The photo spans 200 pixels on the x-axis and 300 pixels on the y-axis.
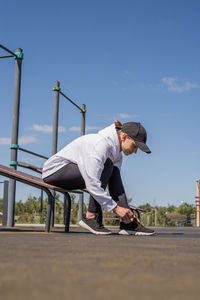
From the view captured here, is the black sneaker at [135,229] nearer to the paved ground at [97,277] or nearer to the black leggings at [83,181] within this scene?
the black leggings at [83,181]

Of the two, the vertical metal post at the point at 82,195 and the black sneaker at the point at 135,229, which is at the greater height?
the vertical metal post at the point at 82,195

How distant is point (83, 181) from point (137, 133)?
0.49 metres

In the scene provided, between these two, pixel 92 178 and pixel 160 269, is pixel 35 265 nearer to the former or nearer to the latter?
pixel 160 269

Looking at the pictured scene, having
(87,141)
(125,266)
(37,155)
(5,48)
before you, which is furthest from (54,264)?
(37,155)

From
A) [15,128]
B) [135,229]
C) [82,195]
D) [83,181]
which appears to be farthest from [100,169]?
[82,195]

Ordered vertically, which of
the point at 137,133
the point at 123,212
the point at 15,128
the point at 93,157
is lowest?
the point at 123,212

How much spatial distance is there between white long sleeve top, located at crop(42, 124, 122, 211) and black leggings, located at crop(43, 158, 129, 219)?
0.12ft

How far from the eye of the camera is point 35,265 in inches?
35.6

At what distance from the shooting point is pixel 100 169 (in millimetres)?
2430

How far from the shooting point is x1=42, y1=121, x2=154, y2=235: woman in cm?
242

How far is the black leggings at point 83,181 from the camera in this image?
261 cm

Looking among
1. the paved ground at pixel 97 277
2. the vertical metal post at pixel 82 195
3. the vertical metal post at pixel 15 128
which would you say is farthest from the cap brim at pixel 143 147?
the vertical metal post at pixel 82 195

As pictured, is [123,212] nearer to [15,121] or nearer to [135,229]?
[135,229]

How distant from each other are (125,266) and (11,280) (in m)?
0.31
